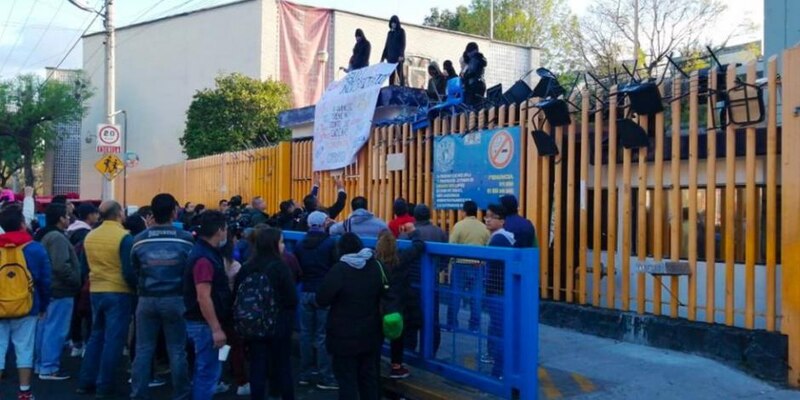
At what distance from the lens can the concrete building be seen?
35.3 metres

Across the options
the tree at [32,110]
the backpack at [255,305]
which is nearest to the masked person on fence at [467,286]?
the backpack at [255,305]

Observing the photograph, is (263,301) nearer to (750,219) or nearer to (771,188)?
(750,219)

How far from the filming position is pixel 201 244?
20.9 feet

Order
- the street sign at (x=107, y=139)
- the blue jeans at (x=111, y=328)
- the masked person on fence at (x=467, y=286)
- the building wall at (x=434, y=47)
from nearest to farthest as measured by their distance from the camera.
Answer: the masked person on fence at (x=467, y=286), the blue jeans at (x=111, y=328), the street sign at (x=107, y=139), the building wall at (x=434, y=47)

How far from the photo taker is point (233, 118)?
31.4 meters

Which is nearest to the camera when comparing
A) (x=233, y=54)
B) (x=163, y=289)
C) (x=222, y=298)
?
(x=222, y=298)

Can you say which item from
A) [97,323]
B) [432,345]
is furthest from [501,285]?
[97,323]

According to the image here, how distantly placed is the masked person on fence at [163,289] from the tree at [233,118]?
24310 millimetres

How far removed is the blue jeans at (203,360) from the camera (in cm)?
642

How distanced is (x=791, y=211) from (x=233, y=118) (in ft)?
85.8

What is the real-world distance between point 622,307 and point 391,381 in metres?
3.12

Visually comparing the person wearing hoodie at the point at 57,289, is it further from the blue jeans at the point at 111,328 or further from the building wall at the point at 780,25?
the building wall at the point at 780,25

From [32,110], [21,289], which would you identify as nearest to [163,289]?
[21,289]

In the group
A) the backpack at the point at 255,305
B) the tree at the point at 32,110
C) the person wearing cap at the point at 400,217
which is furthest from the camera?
the tree at the point at 32,110
